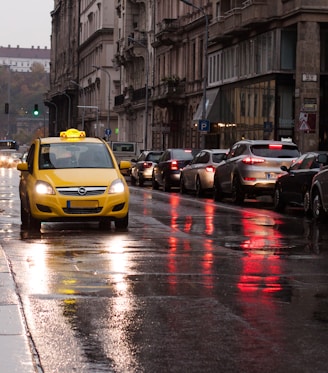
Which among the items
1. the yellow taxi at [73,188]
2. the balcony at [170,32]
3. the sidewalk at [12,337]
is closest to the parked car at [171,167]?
the yellow taxi at [73,188]

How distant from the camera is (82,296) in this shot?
1074 cm

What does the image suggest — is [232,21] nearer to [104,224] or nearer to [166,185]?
[166,185]

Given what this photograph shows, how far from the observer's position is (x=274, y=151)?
101 ft

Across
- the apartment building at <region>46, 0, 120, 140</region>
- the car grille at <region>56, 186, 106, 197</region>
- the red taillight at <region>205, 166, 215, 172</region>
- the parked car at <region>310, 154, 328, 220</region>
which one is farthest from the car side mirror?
the apartment building at <region>46, 0, 120, 140</region>

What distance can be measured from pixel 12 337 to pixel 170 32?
227 ft

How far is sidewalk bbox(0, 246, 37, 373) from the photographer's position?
735 cm

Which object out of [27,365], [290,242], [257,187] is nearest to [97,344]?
[27,365]

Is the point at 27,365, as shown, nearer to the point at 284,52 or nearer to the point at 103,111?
the point at 284,52

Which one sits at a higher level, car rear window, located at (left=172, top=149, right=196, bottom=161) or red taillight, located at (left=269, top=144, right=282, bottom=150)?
red taillight, located at (left=269, top=144, right=282, bottom=150)

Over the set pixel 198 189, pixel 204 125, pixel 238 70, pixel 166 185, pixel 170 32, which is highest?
pixel 170 32

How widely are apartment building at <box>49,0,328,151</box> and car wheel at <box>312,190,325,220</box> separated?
13808mm

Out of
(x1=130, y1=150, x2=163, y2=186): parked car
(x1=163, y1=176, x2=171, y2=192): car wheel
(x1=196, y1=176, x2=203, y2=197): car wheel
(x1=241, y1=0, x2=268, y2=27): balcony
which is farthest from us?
(x1=241, y1=0, x2=268, y2=27): balcony

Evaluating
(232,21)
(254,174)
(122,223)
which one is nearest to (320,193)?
(122,223)

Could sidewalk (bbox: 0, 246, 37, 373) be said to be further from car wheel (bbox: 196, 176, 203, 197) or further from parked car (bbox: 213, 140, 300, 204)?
car wheel (bbox: 196, 176, 203, 197)
